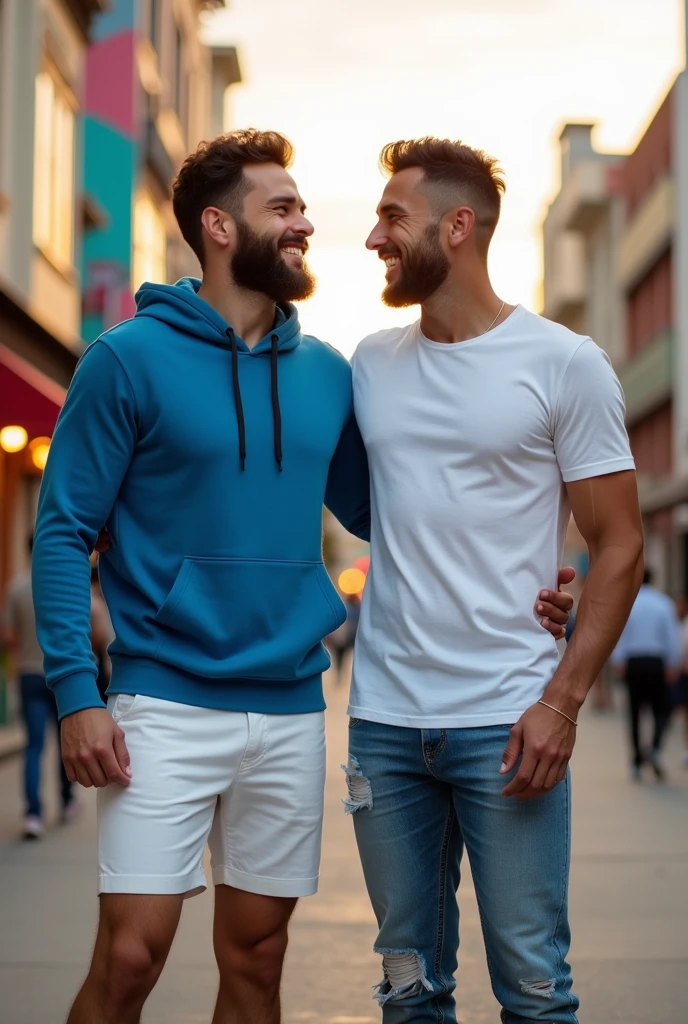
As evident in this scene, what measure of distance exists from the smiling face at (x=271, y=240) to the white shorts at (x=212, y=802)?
1043mm

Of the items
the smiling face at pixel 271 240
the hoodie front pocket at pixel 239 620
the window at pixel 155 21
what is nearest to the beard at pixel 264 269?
the smiling face at pixel 271 240

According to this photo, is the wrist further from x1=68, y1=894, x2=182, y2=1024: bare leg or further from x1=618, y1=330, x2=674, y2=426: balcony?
x1=618, y1=330, x2=674, y2=426: balcony

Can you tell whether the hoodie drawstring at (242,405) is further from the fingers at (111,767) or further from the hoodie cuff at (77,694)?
the fingers at (111,767)

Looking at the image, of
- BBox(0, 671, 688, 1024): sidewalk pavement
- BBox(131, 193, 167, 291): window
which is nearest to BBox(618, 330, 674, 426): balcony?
BBox(131, 193, 167, 291): window

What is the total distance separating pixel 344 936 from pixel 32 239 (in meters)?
12.0

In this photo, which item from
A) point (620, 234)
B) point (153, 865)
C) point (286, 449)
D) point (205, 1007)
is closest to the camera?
point (153, 865)

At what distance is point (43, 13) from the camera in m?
17.8

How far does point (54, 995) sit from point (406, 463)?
311cm

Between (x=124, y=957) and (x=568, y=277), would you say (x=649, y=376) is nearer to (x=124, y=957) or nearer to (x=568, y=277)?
(x=568, y=277)

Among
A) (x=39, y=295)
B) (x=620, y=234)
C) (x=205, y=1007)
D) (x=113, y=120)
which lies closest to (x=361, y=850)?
(x=205, y=1007)

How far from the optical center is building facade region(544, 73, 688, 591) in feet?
108

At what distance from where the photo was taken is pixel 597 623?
3.33 m

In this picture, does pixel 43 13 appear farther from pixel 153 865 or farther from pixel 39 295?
pixel 153 865

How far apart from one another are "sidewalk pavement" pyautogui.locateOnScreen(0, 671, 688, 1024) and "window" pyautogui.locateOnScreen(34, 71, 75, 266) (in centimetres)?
956
